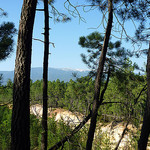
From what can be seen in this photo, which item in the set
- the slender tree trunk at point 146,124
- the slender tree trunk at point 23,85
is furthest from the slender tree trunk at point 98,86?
the slender tree trunk at point 23,85

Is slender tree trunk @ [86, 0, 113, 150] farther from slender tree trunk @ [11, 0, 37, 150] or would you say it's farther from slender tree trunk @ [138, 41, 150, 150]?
slender tree trunk @ [11, 0, 37, 150]

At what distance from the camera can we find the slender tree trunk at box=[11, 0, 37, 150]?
9.55 feet

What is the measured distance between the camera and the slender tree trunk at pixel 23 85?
2910mm

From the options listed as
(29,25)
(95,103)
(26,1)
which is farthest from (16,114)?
(95,103)

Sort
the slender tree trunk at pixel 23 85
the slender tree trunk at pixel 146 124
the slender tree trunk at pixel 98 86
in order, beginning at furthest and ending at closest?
1. the slender tree trunk at pixel 98 86
2. the slender tree trunk at pixel 146 124
3. the slender tree trunk at pixel 23 85

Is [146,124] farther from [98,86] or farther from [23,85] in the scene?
[23,85]

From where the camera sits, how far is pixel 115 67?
216 inches

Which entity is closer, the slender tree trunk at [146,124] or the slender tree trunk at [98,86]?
the slender tree trunk at [146,124]

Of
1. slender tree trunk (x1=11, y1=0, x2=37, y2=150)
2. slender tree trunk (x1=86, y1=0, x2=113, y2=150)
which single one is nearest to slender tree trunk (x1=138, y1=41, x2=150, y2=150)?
slender tree trunk (x1=86, y1=0, x2=113, y2=150)

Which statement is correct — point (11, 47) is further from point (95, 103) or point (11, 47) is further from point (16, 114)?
point (16, 114)

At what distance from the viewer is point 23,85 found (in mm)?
2957

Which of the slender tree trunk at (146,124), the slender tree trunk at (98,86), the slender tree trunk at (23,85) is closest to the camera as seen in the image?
the slender tree trunk at (23,85)

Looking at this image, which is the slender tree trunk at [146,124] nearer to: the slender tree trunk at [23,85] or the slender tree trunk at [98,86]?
the slender tree trunk at [98,86]

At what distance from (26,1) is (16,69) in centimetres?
120
